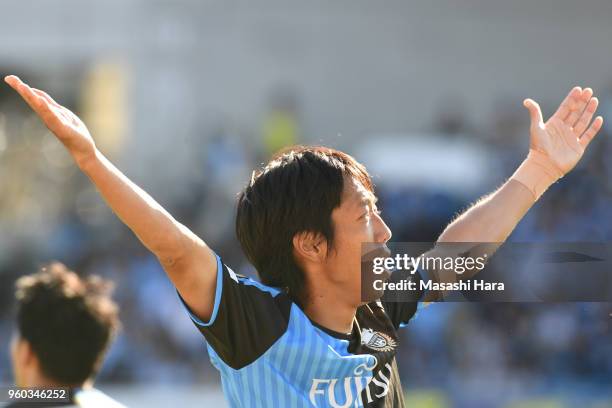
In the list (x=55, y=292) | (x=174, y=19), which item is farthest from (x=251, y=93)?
(x=55, y=292)

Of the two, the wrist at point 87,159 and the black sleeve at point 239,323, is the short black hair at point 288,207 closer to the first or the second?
the black sleeve at point 239,323

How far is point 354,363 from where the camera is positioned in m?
2.78

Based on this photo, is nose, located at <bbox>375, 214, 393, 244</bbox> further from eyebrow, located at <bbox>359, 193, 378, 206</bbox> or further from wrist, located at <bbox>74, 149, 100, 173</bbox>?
wrist, located at <bbox>74, 149, 100, 173</bbox>

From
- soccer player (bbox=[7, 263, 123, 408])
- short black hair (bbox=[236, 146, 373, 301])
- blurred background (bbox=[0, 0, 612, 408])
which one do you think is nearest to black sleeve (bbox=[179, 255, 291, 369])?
short black hair (bbox=[236, 146, 373, 301])

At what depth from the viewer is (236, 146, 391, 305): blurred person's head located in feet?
9.20

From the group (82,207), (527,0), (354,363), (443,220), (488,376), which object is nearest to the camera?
(354,363)

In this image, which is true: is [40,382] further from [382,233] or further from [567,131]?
[567,131]

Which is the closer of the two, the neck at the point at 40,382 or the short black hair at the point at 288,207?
the short black hair at the point at 288,207

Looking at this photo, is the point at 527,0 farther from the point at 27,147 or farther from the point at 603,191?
the point at 27,147

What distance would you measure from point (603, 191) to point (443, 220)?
1.64 metres

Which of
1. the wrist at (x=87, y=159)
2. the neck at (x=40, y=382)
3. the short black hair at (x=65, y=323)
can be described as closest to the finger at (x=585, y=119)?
the wrist at (x=87, y=159)

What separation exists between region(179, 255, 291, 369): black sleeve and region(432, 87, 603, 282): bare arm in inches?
28.6

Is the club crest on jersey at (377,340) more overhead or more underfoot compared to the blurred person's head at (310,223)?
more underfoot

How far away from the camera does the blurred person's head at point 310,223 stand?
2.80 m
